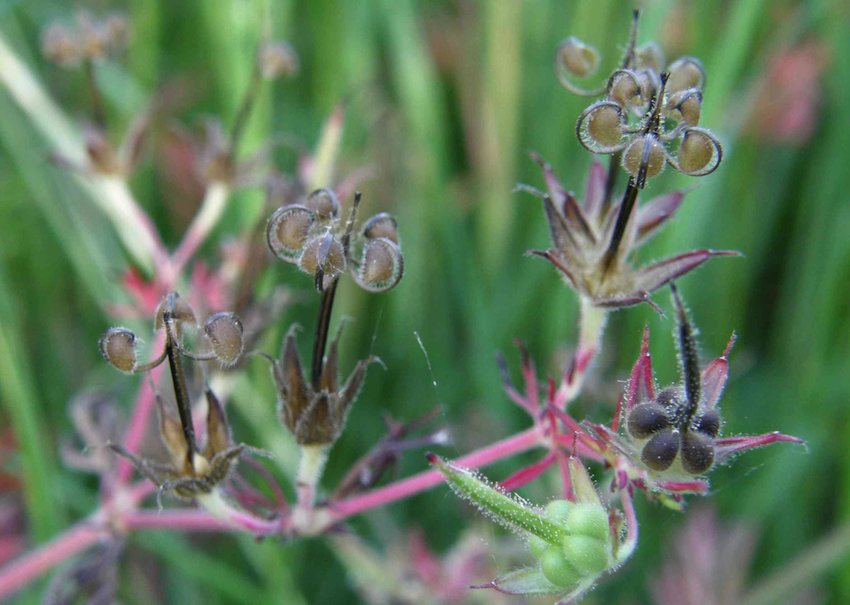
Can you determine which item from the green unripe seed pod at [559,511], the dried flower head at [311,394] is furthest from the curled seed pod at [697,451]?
the dried flower head at [311,394]

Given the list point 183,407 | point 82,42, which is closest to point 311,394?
point 183,407

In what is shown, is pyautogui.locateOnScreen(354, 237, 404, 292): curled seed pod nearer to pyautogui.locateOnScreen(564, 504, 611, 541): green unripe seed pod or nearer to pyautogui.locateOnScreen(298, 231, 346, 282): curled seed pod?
pyautogui.locateOnScreen(298, 231, 346, 282): curled seed pod

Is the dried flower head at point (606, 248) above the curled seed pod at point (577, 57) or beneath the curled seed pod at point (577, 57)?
beneath

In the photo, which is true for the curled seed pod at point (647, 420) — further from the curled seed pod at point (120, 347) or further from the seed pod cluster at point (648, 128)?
the curled seed pod at point (120, 347)

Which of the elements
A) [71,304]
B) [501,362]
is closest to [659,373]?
[501,362]

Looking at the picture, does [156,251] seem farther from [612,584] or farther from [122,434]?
[612,584]

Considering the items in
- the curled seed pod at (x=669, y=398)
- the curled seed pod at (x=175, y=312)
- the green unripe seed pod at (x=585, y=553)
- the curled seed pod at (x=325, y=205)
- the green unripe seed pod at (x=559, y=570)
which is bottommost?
the green unripe seed pod at (x=559, y=570)
